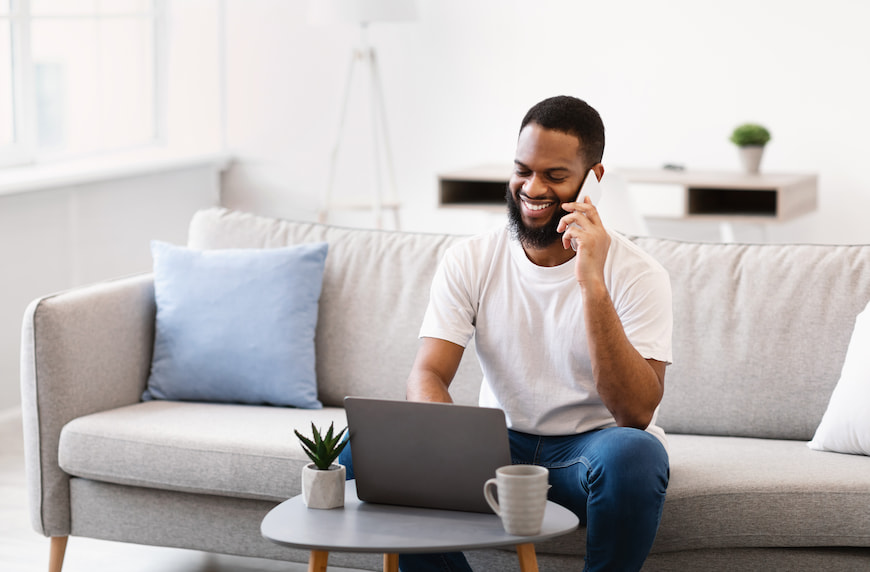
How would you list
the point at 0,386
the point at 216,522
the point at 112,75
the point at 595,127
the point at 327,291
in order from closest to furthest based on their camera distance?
the point at 595,127 < the point at 216,522 < the point at 327,291 < the point at 0,386 < the point at 112,75

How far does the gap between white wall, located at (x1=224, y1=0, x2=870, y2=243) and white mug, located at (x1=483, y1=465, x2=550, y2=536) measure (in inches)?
132

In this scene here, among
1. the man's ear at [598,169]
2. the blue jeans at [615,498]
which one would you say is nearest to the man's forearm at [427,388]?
the blue jeans at [615,498]

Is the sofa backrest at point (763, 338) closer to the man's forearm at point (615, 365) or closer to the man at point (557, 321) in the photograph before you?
the man at point (557, 321)

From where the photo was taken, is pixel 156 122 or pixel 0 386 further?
pixel 156 122

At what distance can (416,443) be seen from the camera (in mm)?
1649

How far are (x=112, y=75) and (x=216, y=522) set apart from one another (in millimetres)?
3149

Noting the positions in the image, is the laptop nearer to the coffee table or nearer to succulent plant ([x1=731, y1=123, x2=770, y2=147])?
the coffee table

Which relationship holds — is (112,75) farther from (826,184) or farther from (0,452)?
(826,184)

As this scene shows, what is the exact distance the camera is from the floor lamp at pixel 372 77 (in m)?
4.69

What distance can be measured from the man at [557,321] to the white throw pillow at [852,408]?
43cm

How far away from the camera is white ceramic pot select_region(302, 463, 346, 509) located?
5.44 feet

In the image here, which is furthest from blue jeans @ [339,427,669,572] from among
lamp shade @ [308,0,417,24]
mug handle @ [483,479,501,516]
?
lamp shade @ [308,0,417,24]

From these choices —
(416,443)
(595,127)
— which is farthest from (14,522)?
(595,127)

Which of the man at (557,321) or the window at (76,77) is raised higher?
the window at (76,77)
